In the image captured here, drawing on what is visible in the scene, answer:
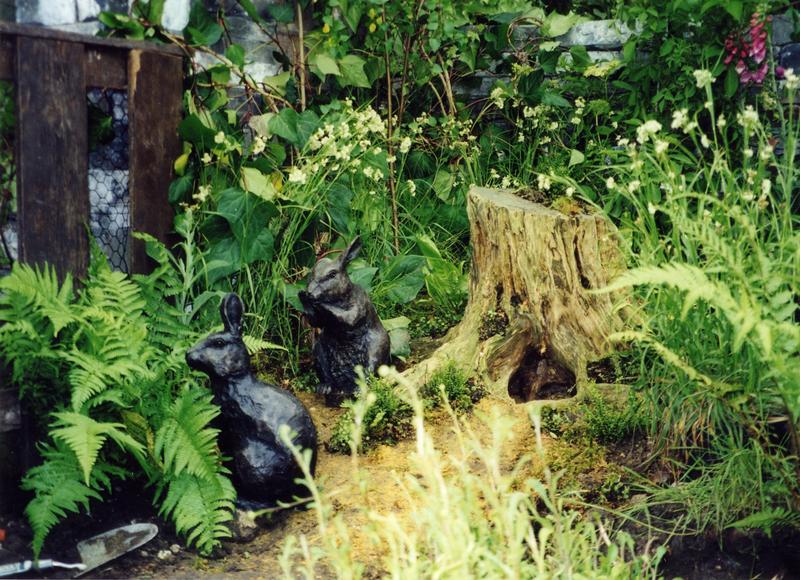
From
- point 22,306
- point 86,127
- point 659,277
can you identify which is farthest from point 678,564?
point 86,127

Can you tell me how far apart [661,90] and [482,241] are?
1808 millimetres

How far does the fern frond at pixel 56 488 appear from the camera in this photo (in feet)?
10.9

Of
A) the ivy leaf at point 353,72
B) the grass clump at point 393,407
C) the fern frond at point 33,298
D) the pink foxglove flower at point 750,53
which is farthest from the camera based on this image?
the ivy leaf at point 353,72

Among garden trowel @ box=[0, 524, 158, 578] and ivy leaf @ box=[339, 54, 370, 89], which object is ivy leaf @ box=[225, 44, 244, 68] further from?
garden trowel @ box=[0, 524, 158, 578]

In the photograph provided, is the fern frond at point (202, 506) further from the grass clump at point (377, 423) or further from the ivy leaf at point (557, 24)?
the ivy leaf at point (557, 24)

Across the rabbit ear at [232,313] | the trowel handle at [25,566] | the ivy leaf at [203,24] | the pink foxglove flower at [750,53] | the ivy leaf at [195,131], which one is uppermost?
the ivy leaf at [203,24]

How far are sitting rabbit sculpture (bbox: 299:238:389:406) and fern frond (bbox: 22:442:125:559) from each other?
1.15 metres

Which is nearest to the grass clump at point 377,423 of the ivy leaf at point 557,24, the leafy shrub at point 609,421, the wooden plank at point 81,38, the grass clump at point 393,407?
the grass clump at point 393,407

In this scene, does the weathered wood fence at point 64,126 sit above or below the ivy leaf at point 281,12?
below

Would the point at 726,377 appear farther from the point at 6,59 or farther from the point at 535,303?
the point at 6,59

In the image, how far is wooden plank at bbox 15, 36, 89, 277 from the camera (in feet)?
13.4

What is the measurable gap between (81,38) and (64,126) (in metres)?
0.41

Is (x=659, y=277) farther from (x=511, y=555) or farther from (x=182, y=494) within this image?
(x=182, y=494)

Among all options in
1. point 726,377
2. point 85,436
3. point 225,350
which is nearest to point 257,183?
point 225,350
